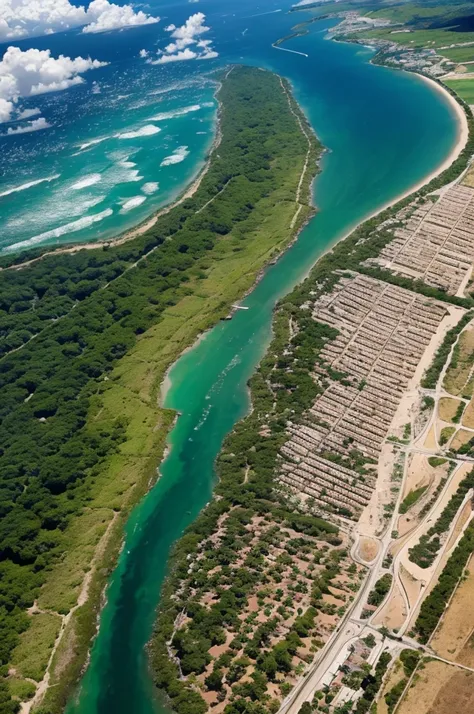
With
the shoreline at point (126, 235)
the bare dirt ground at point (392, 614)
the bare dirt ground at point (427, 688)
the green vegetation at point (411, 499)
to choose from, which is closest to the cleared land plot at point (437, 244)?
the green vegetation at point (411, 499)

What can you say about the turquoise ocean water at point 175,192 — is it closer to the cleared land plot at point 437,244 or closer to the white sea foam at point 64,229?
the white sea foam at point 64,229

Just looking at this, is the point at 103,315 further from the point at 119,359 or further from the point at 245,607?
the point at 245,607

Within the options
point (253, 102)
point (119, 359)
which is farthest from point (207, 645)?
point (253, 102)

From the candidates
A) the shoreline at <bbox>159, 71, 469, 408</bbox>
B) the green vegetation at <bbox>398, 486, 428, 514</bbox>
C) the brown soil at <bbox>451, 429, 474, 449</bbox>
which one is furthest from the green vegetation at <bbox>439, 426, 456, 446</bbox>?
the shoreline at <bbox>159, 71, 469, 408</bbox>

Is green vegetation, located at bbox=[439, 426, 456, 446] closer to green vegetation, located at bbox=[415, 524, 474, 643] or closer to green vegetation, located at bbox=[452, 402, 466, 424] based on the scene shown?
green vegetation, located at bbox=[452, 402, 466, 424]

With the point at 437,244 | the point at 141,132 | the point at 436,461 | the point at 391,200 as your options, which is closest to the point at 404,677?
the point at 436,461
